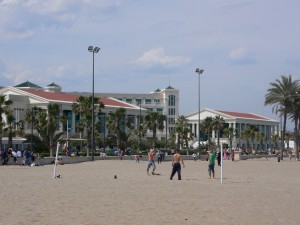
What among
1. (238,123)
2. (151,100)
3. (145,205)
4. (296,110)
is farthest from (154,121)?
(145,205)

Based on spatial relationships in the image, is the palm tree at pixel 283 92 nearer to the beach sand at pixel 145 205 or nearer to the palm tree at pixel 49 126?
the palm tree at pixel 49 126

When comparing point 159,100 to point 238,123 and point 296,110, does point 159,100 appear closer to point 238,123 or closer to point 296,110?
point 238,123

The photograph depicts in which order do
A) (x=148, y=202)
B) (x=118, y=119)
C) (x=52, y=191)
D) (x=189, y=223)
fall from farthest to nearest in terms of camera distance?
(x=118, y=119), (x=52, y=191), (x=148, y=202), (x=189, y=223)

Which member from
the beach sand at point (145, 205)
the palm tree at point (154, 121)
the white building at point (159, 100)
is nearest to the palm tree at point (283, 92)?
the palm tree at point (154, 121)

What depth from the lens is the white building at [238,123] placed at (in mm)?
142125

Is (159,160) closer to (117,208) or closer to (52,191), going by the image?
(52,191)

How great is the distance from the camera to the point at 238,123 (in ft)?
470

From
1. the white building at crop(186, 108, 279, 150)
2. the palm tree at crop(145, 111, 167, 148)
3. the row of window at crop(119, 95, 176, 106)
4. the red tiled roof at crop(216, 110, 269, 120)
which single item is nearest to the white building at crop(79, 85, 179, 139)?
the row of window at crop(119, 95, 176, 106)

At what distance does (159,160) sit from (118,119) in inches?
1247

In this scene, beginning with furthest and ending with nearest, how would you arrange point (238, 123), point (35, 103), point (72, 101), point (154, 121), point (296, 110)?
point (238, 123) → point (72, 101) → point (35, 103) → point (154, 121) → point (296, 110)

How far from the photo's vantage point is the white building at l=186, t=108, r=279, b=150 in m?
142

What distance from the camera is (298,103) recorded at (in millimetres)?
75312

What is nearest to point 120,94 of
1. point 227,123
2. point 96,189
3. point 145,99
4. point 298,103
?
point 145,99

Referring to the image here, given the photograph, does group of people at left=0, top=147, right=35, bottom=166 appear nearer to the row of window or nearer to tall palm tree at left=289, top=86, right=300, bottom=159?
tall palm tree at left=289, top=86, right=300, bottom=159
